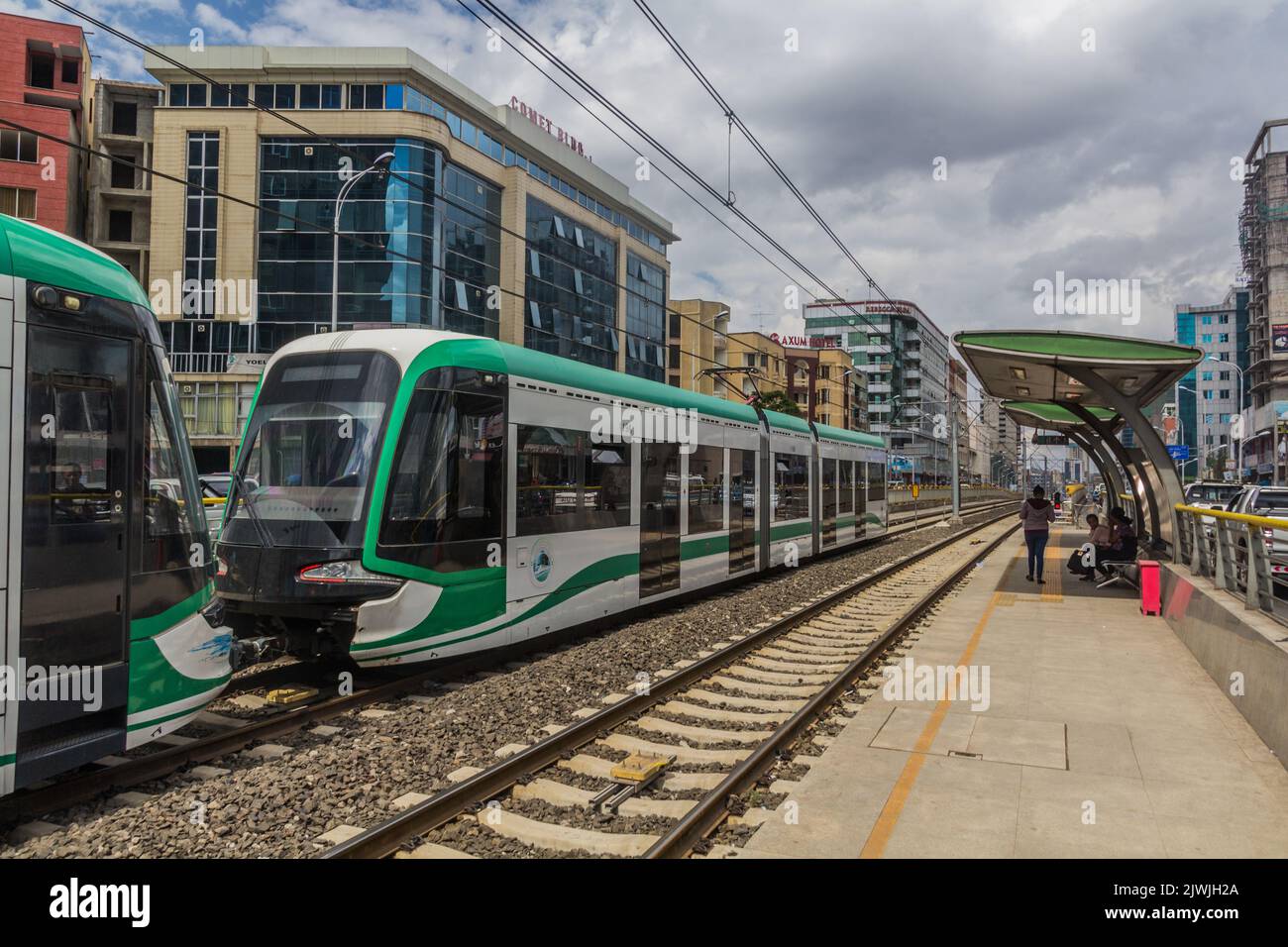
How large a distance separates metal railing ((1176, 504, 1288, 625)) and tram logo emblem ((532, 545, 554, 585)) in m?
6.40

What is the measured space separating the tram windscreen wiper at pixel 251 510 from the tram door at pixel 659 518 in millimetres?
5052

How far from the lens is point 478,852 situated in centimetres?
475

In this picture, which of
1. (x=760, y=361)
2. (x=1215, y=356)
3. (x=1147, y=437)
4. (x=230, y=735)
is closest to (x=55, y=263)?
(x=230, y=735)

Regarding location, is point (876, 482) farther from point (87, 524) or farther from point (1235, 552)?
point (87, 524)

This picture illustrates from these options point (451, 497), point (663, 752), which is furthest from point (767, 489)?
point (663, 752)

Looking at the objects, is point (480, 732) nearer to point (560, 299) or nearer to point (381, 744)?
point (381, 744)

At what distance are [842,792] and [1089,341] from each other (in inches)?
367

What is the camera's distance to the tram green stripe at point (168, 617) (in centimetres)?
539

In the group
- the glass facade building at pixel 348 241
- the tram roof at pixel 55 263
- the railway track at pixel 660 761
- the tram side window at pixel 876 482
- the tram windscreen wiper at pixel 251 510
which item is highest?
the glass facade building at pixel 348 241

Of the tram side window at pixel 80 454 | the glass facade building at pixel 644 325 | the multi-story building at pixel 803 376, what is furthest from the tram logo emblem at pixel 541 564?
the multi-story building at pixel 803 376

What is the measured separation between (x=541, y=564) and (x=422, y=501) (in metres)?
1.96

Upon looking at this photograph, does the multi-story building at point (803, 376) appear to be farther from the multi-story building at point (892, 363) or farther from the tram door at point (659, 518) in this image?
the tram door at point (659, 518)

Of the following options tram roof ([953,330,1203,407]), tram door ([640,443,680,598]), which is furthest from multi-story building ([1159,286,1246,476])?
tram door ([640,443,680,598])

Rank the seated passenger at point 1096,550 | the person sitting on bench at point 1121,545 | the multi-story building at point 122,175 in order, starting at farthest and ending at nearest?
the multi-story building at point 122,175 < the seated passenger at point 1096,550 < the person sitting on bench at point 1121,545
